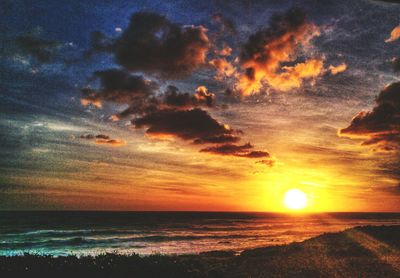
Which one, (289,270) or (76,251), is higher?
(289,270)

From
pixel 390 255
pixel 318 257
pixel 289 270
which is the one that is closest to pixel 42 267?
pixel 289 270

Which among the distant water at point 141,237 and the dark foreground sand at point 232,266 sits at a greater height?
the dark foreground sand at point 232,266

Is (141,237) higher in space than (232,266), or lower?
lower

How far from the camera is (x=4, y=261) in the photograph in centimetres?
1490

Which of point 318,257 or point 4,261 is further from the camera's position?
point 318,257

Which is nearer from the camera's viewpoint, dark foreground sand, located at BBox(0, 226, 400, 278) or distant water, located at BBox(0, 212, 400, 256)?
dark foreground sand, located at BBox(0, 226, 400, 278)

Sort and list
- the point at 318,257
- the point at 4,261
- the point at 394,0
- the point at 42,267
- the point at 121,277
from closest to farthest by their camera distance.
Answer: the point at 394,0 < the point at 121,277 < the point at 42,267 < the point at 4,261 < the point at 318,257

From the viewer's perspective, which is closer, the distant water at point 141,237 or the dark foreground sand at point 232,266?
the dark foreground sand at point 232,266

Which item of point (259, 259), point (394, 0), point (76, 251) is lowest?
point (76, 251)

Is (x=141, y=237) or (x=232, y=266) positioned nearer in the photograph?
(x=232, y=266)

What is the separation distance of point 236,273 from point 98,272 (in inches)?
257

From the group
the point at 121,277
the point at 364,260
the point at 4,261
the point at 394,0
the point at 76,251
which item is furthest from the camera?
the point at 76,251

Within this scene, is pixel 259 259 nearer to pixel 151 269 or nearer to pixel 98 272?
pixel 151 269

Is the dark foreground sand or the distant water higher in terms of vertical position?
the dark foreground sand
